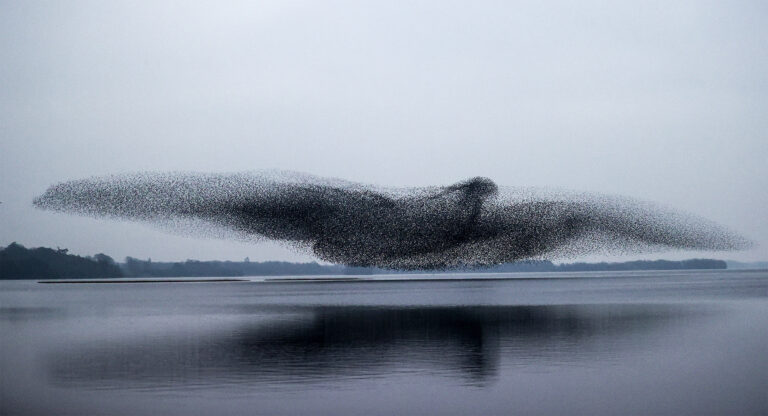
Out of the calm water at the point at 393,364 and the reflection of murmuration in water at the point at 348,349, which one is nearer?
the calm water at the point at 393,364

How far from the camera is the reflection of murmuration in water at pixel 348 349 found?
12242 millimetres

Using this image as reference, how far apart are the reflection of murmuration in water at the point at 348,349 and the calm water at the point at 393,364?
37 mm

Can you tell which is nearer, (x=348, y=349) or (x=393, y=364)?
(x=393, y=364)

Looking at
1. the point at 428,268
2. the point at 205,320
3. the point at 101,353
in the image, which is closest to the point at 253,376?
the point at 101,353

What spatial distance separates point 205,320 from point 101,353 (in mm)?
7485

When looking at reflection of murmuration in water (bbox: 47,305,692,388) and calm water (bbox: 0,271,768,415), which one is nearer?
calm water (bbox: 0,271,768,415)

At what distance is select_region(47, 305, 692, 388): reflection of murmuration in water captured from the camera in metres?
12.2

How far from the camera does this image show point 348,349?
15.1 meters

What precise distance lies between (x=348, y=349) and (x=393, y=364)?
220cm

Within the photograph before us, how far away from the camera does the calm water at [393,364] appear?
1004 cm

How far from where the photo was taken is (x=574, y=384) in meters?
11.1

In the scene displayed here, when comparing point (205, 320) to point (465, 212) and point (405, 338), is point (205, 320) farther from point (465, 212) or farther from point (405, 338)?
point (465, 212)

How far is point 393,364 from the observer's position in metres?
13.1

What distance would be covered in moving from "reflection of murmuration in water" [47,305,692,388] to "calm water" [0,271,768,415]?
0.04m
